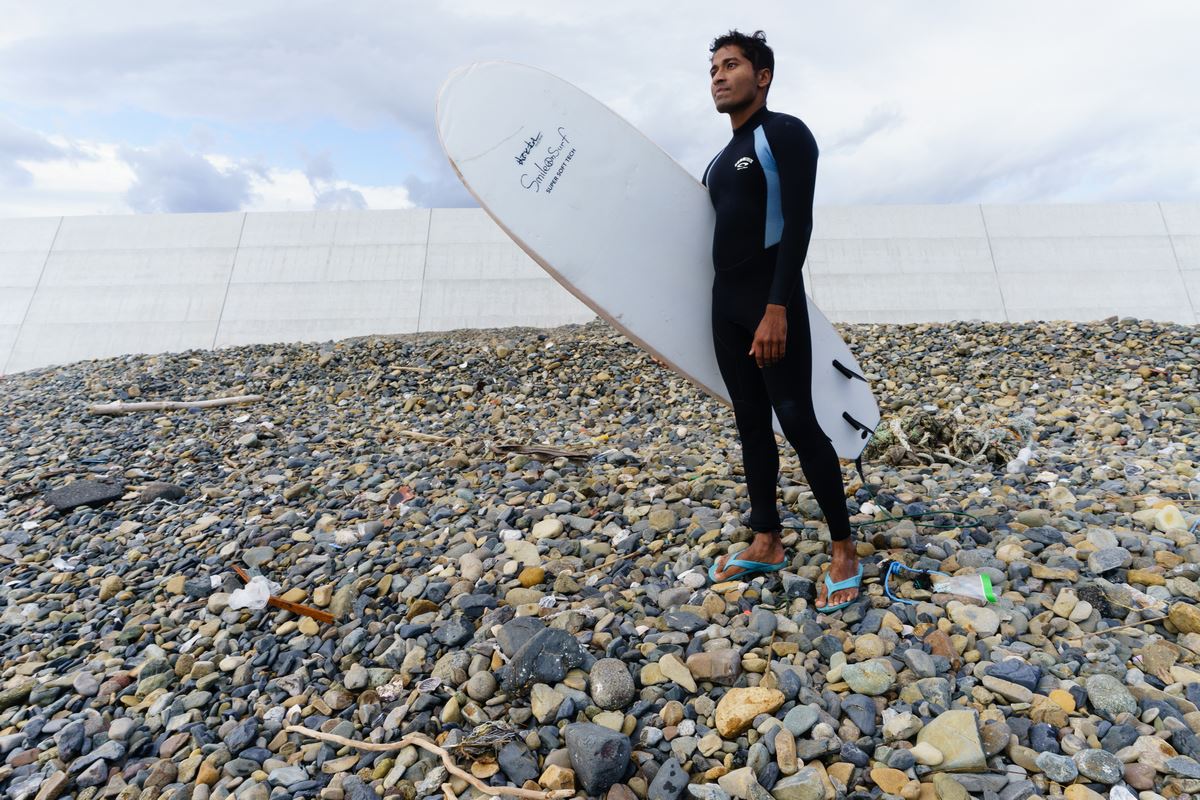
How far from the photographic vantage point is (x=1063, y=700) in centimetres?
193

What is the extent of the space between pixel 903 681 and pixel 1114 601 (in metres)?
0.94

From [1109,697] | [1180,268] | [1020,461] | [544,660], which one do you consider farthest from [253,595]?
[1180,268]

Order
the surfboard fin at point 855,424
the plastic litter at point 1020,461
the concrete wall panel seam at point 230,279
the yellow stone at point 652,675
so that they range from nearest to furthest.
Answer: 1. the yellow stone at point 652,675
2. the surfboard fin at point 855,424
3. the plastic litter at point 1020,461
4. the concrete wall panel seam at point 230,279

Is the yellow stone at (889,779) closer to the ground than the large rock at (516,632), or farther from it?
closer to the ground

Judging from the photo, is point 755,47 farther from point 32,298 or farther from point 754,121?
point 32,298

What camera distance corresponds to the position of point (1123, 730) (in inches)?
71.2

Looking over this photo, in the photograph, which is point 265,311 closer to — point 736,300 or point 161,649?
point 161,649

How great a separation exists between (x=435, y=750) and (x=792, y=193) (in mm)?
1986

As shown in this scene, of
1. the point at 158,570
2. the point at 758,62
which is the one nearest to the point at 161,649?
the point at 158,570

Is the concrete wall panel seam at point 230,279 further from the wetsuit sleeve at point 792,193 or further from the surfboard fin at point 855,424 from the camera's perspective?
the wetsuit sleeve at point 792,193

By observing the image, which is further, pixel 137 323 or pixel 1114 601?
pixel 137 323

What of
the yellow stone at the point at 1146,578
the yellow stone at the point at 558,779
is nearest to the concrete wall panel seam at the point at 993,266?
the yellow stone at the point at 1146,578

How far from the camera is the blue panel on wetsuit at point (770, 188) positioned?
235 cm

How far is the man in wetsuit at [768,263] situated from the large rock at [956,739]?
0.60 metres
